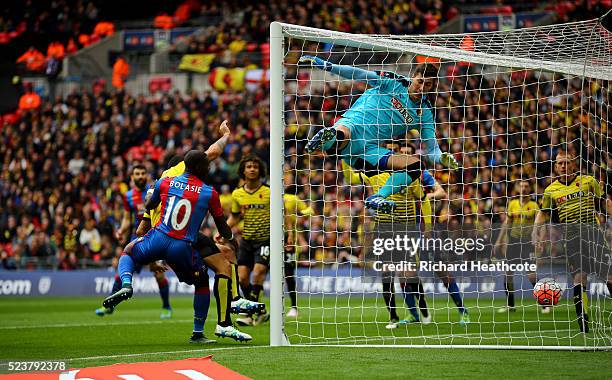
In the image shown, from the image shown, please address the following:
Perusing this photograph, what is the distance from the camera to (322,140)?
364 inches

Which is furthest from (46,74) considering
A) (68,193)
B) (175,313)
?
(175,313)

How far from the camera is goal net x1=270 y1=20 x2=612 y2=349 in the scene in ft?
31.0

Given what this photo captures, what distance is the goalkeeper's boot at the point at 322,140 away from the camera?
9.22m

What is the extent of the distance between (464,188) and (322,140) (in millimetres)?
4386

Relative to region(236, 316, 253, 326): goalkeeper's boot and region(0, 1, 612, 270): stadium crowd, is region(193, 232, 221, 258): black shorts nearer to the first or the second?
region(236, 316, 253, 326): goalkeeper's boot

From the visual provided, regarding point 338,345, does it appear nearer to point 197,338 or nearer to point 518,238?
point 197,338

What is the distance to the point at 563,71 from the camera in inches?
374

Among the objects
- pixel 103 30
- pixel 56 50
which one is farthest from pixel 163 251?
pixel 103 30

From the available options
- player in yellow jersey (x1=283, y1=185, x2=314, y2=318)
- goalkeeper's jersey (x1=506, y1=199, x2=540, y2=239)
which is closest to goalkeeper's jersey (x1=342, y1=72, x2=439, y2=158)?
player in yellow jersey (x1=283, y1=185, x2=314, y2=318)

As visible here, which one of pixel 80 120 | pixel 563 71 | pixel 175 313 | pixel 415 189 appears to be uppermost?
pixel 80 120

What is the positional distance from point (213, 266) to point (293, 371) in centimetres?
300

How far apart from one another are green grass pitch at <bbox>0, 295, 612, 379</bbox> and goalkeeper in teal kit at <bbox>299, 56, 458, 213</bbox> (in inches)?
71.2

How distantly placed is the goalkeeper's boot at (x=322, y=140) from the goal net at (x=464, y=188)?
0.97 ft

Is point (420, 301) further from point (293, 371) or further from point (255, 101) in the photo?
point (255, 101)
